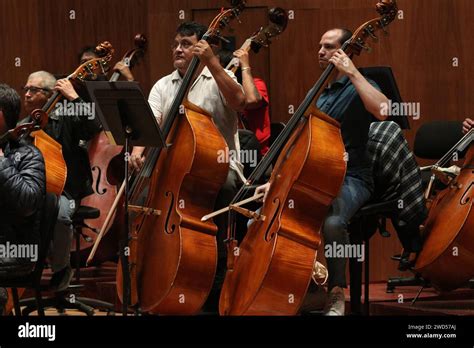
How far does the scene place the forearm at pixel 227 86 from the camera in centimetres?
474

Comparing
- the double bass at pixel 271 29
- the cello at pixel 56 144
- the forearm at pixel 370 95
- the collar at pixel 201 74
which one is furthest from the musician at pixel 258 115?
the forearm at pixel 370 95

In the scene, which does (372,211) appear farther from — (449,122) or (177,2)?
(177,2)

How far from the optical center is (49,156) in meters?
4.98

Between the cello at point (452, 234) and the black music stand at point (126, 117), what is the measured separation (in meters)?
1.43

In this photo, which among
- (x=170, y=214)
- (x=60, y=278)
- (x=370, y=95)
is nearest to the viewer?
(x=370, y=95)

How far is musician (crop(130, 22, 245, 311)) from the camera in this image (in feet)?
15.9

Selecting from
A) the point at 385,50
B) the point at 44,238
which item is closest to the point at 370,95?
the point at 44,238

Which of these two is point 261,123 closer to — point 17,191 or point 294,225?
point 294,225

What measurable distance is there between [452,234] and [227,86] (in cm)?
124

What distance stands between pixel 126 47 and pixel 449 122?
91.5 inches

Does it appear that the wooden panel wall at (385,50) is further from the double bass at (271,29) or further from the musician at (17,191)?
the musician at (17,191)

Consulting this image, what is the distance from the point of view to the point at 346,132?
468cm

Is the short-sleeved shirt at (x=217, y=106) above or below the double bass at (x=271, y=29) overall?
below

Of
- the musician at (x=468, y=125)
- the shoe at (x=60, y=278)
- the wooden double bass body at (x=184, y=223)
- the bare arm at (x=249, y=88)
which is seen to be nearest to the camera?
the wooden double bass body at (x=184, y=223)
